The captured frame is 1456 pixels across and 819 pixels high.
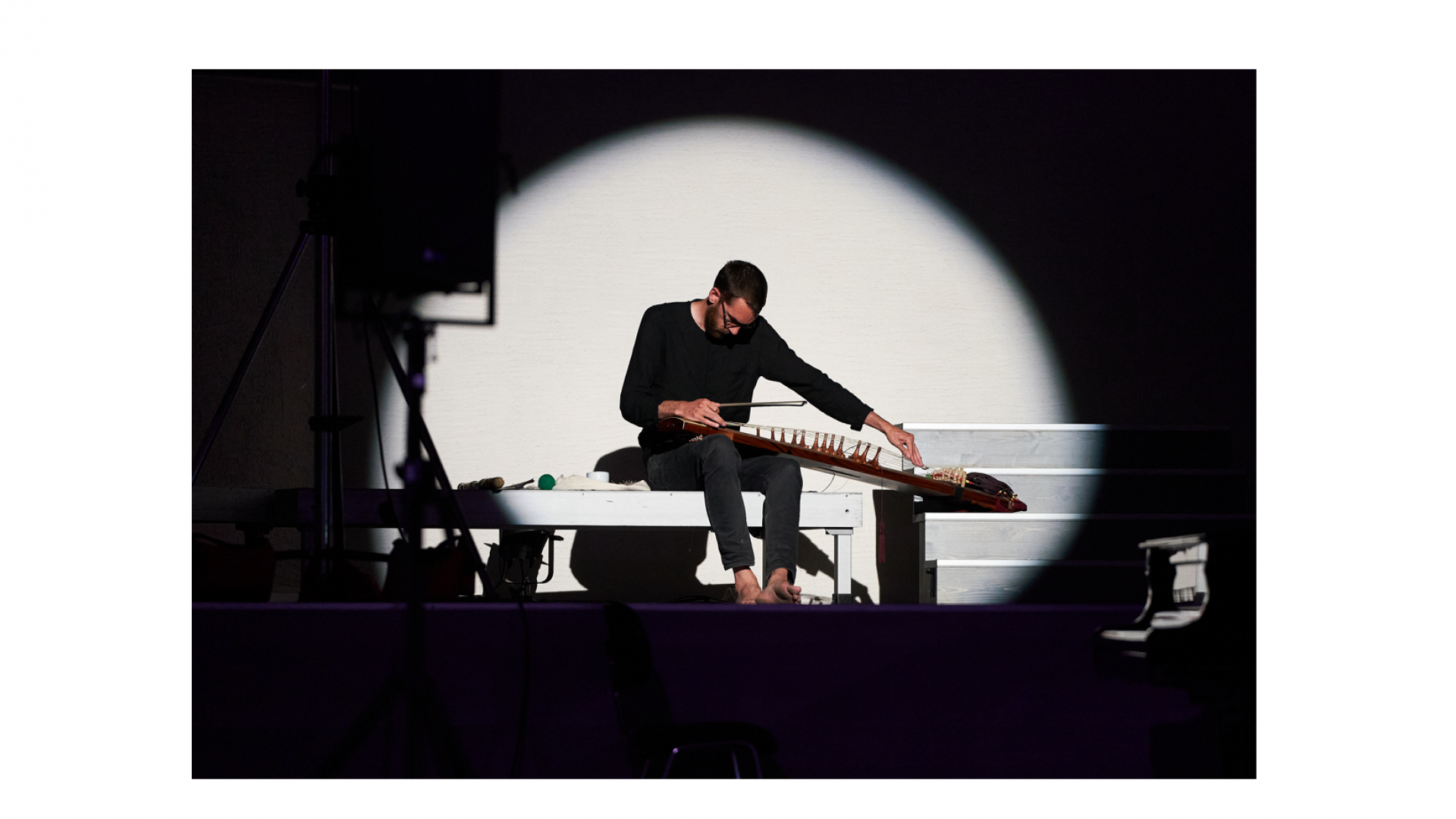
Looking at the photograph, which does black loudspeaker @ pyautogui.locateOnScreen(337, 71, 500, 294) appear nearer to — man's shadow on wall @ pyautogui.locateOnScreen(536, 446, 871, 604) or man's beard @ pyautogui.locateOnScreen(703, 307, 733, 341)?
man's beard @ pyautogui.locateOnScreen(703, 307, 733, 341)

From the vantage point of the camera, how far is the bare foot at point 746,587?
276 centimetres

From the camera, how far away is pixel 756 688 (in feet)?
7.81

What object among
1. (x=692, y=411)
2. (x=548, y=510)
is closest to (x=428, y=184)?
(x=692, y=411)

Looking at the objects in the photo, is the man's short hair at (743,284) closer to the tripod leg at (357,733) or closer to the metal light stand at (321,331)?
the metal light stand at (321,331)

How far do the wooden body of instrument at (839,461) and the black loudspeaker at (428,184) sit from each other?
49.9 inches

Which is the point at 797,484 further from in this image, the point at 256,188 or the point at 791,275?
the point at 256,188

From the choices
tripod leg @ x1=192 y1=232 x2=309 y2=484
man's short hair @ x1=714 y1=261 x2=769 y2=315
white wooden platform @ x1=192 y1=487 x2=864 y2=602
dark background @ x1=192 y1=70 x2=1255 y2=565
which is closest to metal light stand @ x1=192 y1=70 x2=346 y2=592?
tripod leg @ x1=192 y1=232 x2=309 y2=484

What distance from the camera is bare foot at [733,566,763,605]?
2.76 m

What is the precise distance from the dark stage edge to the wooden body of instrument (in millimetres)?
971

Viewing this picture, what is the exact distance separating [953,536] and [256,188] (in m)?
3.32

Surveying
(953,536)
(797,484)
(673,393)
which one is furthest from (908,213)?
(797,484)

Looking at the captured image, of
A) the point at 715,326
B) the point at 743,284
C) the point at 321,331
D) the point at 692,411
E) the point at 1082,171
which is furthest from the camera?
the point at 1082,171

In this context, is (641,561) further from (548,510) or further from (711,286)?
(548,510)

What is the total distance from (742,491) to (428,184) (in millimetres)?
1531
